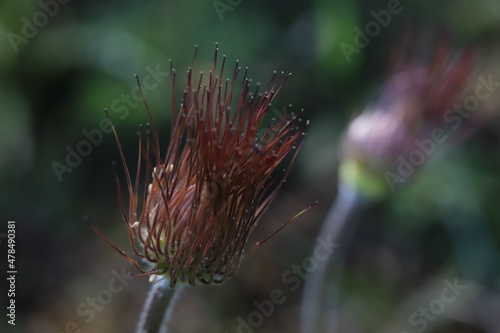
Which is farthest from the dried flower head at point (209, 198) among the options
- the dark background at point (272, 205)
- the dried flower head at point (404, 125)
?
the dark background at point (272, 205)

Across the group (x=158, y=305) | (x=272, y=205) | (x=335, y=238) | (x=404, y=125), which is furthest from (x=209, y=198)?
(x=272, y=205)

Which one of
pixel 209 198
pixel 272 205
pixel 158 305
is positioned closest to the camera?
pixel 209 198

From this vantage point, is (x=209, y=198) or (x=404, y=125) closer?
(x=209, y=198)

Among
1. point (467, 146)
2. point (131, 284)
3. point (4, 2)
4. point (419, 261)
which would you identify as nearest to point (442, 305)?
point (419, 261)

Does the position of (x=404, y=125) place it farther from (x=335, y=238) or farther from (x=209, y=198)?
(x=209, y=198)

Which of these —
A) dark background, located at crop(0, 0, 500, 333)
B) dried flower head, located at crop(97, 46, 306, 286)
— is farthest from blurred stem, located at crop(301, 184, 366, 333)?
dried flower head, located at crop(97, 46, 306, 286)

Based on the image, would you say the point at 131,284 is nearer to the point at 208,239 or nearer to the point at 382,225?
the point at 382,225
